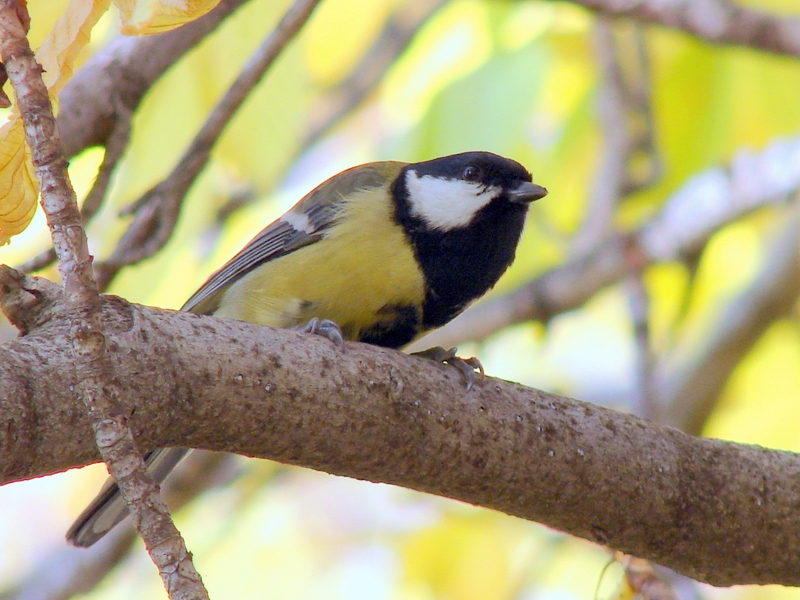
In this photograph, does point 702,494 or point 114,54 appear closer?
point 702,494

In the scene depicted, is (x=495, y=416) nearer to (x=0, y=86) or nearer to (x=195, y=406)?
(x=195, y=406)

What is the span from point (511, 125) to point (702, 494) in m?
1.60

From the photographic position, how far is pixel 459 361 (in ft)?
6.54

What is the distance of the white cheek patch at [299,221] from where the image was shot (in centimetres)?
258

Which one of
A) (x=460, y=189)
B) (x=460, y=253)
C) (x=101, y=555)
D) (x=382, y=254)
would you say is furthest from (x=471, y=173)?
(x=101, y=555)

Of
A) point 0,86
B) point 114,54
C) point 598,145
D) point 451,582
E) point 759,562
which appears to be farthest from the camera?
point 598,145

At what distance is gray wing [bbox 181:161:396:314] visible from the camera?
2555 mm

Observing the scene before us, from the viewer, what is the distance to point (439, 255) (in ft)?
8.00

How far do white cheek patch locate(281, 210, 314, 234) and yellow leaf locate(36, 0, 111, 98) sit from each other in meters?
1.22

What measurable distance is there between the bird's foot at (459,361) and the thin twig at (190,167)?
0.71 m

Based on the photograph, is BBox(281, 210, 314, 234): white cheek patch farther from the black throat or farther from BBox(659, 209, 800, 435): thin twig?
BBox(659, 209, 800, 435): thin twig

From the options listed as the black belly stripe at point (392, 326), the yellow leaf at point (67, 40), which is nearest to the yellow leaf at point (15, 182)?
the yellow leaf at point (67, 40)

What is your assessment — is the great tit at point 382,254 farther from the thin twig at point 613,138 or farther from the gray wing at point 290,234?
the thin twig at point 613,138

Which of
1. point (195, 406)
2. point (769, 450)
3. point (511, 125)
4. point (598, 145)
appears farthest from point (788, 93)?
point (195, 406)
